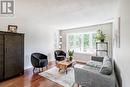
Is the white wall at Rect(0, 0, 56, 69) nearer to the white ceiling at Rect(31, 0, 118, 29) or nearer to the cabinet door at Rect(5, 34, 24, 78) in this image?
the white ceiling at Rect(31, 0, 118, 29)

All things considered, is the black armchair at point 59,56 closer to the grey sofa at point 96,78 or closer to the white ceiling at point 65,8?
the white ceiling at point 65,8

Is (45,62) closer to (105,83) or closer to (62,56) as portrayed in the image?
(62,56)

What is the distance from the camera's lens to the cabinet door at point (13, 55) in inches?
143

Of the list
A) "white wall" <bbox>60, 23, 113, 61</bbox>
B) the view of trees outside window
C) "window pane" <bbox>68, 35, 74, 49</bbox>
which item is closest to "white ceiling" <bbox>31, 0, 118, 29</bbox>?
"white wall" <bbox>60, 23, 113, 61</bbox>

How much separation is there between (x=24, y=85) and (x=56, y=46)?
445 cm

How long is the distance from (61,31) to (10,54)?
473 centimetres

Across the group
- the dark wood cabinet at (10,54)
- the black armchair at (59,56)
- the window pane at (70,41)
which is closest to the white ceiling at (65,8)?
the dark wood cabinet at (10,54)

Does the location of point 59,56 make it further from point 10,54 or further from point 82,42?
point 10,54

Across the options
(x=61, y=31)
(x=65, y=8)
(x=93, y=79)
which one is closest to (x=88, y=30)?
(x=61, y=31)

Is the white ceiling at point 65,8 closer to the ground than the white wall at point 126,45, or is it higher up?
higher up

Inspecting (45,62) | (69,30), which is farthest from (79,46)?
(45,62)

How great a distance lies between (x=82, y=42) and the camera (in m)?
6.96

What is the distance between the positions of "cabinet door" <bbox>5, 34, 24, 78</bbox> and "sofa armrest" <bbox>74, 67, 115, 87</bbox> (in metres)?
2.36

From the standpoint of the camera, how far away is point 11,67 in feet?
12.4
